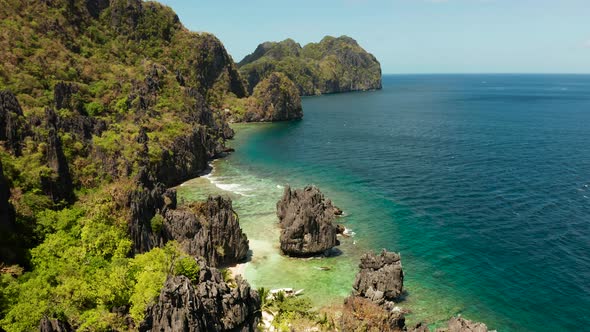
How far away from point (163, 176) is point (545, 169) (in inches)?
3722

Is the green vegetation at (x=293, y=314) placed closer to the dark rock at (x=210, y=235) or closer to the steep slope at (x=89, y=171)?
the dark rock at (x=210, y=235)

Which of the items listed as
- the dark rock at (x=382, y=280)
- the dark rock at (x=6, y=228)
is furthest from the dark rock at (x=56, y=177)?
the dark rock at (x=382, y=280)

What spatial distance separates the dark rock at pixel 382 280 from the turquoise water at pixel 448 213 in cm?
191

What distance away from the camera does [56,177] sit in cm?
5797

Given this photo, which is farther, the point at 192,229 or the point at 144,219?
the point at 192,229

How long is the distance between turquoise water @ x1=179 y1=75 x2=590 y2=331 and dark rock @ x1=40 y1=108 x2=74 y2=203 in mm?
28033

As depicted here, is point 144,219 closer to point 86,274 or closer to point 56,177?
point 86,274

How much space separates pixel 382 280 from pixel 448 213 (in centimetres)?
3478

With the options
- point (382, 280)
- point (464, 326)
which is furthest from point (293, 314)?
point (464, 326)

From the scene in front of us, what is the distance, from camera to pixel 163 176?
93562 millimetres

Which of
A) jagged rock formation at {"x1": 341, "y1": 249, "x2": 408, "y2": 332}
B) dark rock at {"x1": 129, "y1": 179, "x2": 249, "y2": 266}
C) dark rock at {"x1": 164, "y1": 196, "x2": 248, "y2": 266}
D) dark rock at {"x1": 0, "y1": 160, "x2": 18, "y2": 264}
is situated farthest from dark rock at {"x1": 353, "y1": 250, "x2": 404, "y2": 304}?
dark rock at {"x1": 0, "y1": 160, "x2": 18, "y2": 264}

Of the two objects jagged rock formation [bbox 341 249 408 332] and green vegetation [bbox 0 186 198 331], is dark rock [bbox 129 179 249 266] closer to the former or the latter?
green vegetation [bbox 0 186 198 331]

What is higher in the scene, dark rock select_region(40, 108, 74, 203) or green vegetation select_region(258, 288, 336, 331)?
dark rock select_region(40, 108, 74, 203)

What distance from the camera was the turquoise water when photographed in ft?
169
